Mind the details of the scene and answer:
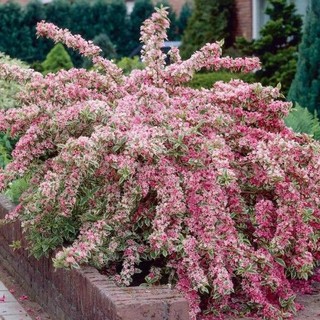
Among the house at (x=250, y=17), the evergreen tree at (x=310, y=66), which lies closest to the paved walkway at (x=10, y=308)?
the evergreen tree at (x=310, y=66)

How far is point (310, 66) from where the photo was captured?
29.7ft

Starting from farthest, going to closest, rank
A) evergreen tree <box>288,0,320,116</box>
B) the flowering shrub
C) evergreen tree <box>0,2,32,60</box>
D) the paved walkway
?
evergreen tree <box>0,2,32,60</box>
evergreen tree <box>288,0,320,116</box>
the paved walkway
the flowering shrub

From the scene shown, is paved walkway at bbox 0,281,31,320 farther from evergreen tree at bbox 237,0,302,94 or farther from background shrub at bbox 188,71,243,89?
background shrub at bbox 188,71,243,89

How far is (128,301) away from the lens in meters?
4.12

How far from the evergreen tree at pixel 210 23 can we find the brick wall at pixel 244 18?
6.0 inches

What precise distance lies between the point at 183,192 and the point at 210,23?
532 inches

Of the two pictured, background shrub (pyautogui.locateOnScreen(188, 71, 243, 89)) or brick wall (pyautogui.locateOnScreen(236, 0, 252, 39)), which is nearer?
background shrub (pyautogui.locateOnScreen(188, 71, 243, 89))

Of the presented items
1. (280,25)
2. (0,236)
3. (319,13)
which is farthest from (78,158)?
(280,25)

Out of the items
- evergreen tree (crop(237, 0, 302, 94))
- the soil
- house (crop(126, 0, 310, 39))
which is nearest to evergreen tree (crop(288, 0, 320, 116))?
the soil

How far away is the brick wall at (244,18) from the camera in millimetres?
17750

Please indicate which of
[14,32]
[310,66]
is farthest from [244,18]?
[310,66]

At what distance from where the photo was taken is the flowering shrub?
466cm

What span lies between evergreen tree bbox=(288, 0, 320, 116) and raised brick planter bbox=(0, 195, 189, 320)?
395 centimetres

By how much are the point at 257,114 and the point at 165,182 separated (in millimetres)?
1030
